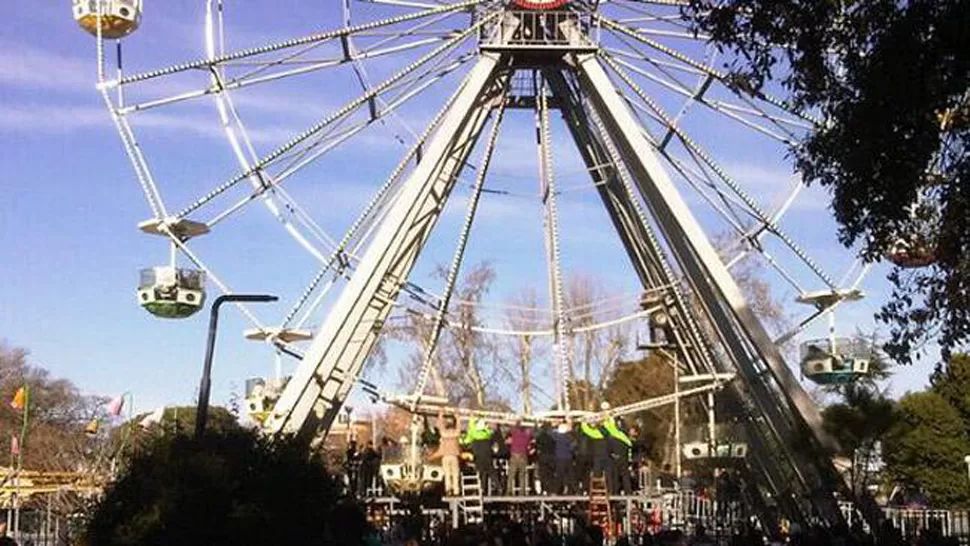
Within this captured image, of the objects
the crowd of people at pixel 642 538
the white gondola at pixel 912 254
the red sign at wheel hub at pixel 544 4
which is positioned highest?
the red sign at wheel hub at pixel 544 4

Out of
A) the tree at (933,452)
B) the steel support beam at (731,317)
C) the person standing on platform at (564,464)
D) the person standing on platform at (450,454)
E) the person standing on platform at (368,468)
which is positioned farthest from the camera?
the tree at (933,452)

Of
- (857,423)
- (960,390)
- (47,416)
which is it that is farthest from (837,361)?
(47,416)

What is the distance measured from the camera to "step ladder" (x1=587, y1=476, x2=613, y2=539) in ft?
103

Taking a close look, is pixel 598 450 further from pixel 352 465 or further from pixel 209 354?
pixel 209 354

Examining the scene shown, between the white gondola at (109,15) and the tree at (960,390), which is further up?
the white gondola at (109,15)

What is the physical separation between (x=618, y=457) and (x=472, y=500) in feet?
11.8

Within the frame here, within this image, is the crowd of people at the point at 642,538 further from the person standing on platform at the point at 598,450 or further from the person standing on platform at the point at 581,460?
the person standing on platform at the point at 581,460

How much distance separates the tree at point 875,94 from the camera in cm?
1287

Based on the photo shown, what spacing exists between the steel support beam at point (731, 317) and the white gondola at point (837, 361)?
4.07 feet

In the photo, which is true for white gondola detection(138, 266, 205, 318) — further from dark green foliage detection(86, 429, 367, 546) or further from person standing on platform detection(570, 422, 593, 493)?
dark green foliage detection(86, 429, 367, 546)

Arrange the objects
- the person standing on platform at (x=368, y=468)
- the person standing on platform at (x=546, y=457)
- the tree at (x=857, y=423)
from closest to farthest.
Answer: the tree at (x=857, y=423), the person standing on platform at (x=368, y=468), the person standing on platform at (x=546, y=457)

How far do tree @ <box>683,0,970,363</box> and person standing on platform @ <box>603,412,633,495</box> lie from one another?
16.9 meters

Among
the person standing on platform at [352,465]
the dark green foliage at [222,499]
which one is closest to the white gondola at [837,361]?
the person standing on platform at [352,465]

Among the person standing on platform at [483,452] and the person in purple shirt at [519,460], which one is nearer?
the person in purple shirt at [519,460]
